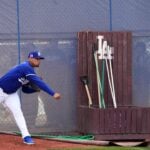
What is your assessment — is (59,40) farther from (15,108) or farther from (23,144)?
(23,144)

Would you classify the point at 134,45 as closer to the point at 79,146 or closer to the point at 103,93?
the point at 103,93

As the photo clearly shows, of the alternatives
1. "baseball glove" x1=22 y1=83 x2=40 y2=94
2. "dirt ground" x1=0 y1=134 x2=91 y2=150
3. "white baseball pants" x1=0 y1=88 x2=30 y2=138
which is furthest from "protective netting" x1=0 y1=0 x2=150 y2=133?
"white baseball pants" x1=0 y1=88 x2=30 y2=138

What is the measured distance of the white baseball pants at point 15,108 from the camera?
1131 cm

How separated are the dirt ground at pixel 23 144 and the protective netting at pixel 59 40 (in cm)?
117

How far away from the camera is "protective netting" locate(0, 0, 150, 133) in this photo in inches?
527

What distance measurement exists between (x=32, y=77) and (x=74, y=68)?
104 inches

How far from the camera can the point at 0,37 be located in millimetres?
13281

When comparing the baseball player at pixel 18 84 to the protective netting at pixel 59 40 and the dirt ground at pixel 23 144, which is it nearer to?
the dirt ground at pixel 23 144

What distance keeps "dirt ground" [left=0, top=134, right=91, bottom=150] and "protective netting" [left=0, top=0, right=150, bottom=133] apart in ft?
3.84

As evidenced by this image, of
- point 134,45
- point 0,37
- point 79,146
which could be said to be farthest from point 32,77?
point 134,45

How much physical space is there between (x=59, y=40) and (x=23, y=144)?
9.75 ft

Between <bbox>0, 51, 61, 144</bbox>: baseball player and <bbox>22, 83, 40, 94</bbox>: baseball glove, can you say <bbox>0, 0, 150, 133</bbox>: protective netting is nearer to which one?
<bbox>22, 83, 40, 94</bbox>: baseball glove

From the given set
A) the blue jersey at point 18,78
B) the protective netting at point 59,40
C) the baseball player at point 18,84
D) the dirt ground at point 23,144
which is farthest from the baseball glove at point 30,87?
the protective netting at point 59,40

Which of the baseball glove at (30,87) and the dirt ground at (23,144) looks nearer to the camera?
the dirt ground at (23,144)
